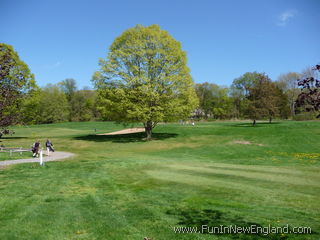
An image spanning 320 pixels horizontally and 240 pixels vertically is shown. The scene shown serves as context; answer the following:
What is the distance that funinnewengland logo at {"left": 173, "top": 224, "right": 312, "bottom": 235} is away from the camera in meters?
7.57

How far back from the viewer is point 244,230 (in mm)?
7797

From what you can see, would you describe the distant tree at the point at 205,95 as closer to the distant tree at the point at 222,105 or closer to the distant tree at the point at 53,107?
the distant tree at the point at 222,105

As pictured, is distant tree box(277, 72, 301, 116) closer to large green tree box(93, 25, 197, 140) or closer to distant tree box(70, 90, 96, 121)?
large green tree box(93, 25, 197, 140)

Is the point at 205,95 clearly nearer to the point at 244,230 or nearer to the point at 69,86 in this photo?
the point at 69,86

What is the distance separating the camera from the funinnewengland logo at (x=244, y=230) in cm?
757

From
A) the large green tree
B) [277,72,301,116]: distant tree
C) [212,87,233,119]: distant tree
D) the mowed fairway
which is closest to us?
the mowed fairway

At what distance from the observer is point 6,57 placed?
15688 millimetres

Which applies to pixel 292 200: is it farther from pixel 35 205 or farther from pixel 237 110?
pixel 237 110

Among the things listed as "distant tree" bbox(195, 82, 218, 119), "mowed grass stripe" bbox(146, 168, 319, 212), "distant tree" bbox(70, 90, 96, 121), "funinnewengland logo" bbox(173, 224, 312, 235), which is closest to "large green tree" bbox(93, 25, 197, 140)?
"mowed grass stripe" bbox(146, 168, 319, 212)

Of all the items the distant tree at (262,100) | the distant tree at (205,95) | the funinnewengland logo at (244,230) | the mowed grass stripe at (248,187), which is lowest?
the mowed grass stripe at (248,187)

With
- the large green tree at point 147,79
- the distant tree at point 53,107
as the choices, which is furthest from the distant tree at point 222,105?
the large green tree at point 147,79

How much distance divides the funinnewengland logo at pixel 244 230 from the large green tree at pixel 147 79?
3172cm

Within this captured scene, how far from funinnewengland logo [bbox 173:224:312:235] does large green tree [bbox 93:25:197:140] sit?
3172cm

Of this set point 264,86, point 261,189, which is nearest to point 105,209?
point 261,189
